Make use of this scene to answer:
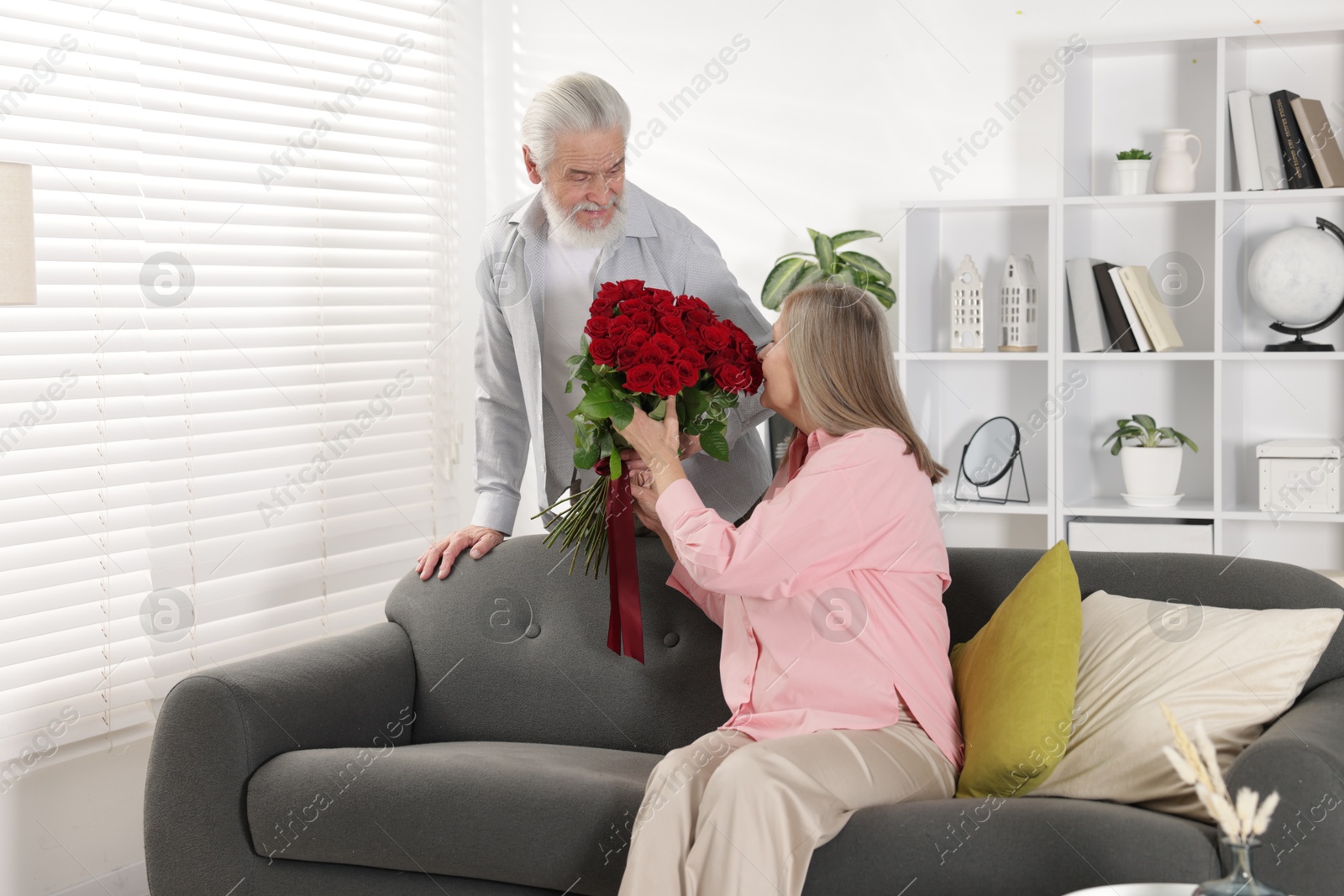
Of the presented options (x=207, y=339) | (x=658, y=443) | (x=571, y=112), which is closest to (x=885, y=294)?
(x=571, y=112)

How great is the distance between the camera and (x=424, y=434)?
382 cm

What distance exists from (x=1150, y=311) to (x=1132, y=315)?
0.05m

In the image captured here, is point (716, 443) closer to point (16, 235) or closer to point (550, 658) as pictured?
point (550, 658)

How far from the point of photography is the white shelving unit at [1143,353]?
3.33 metres

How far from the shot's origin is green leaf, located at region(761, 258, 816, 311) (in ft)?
11.9

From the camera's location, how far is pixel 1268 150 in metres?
3.25

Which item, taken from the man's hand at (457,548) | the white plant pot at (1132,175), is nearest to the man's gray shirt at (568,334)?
the man's hand at (457,548)

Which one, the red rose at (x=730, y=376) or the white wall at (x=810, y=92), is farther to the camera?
the white wall at (x=810, y=92)

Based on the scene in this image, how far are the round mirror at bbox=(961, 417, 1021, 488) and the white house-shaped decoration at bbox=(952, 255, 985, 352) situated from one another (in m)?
0.29

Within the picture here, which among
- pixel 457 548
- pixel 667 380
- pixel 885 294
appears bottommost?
pixel 457 548

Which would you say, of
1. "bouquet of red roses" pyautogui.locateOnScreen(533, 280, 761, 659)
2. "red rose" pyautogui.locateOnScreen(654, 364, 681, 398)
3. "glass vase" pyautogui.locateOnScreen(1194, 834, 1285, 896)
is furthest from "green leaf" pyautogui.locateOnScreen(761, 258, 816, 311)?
"glass vase" pyautogui.locateOnScreen(1194, 834, 1285, 896)

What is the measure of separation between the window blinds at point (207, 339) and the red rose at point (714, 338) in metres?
1.55

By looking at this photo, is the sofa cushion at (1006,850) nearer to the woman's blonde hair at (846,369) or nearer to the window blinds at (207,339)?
the woman's blonde hair at (846,369)

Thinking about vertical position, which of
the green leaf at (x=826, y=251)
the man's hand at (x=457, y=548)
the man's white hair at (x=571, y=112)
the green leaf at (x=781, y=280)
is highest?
the man's white hair at (x=571, y=112)
